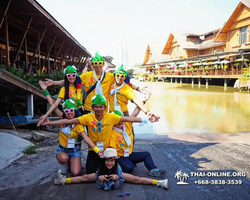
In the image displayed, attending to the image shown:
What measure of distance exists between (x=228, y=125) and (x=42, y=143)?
24.3ft

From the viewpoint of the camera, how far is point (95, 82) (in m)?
4.45

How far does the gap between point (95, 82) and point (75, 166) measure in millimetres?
1444

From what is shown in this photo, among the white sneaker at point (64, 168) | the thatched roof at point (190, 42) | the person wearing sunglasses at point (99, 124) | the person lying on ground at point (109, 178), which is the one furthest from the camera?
the thatched roof at point (190, 42)

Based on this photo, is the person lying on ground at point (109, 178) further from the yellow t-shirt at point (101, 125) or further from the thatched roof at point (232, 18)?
the thatched roof at point (232, 18)

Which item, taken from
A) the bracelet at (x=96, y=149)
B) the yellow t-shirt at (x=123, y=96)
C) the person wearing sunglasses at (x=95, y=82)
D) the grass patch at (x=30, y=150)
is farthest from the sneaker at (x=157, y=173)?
the grass patch at (x=30, y=150)

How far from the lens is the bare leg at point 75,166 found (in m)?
3.85

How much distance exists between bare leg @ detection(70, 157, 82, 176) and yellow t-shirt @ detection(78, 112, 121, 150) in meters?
0.43

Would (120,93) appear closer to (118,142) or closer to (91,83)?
(91,83)

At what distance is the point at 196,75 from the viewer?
3309 cm

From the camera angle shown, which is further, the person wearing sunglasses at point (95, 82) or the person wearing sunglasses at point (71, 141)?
the person wearing sunglasses at point (95, 82)

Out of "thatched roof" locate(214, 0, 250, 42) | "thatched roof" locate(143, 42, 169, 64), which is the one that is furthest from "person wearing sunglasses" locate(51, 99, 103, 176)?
"thatched roof" locate(143, 42, 169, 64)

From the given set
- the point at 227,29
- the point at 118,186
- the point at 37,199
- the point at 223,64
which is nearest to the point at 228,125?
the point at 118,186

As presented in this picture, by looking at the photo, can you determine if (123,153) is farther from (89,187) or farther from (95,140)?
(89,187)

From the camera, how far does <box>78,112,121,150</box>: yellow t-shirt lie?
378cm
